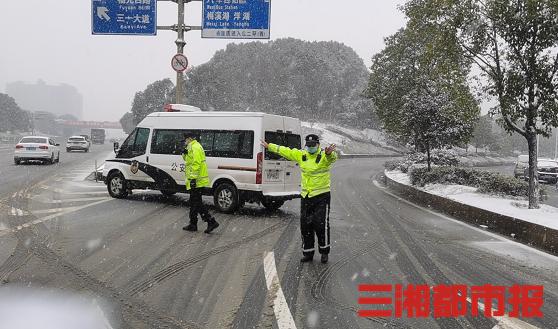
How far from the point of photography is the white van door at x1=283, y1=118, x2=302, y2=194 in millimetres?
11055

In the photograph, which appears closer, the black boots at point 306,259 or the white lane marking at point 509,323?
the white lane marking at point 509,323

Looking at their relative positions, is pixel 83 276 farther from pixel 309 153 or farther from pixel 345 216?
pixel 345 216

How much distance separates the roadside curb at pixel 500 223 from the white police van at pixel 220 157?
417 centimetres

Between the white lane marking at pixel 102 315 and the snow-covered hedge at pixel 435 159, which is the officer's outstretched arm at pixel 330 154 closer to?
the white lane marking at pixel 102 315

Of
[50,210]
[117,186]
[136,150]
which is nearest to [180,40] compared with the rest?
[136,150]

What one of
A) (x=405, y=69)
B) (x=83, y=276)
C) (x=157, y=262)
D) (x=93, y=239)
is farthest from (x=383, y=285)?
(x=405, y=69)

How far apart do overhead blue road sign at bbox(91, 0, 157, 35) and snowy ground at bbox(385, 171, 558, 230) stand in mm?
11050

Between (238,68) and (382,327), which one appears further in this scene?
(238,68)

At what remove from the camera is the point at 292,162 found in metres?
11.1

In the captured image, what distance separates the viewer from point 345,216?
37.1 ft

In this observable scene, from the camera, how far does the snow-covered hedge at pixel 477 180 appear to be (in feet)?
46.8

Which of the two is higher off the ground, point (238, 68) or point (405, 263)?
point (238, 68)

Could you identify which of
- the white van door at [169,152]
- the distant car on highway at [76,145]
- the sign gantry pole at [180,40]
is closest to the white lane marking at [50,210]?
the white van door at [169,152]

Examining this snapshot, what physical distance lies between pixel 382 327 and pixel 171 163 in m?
8.47
